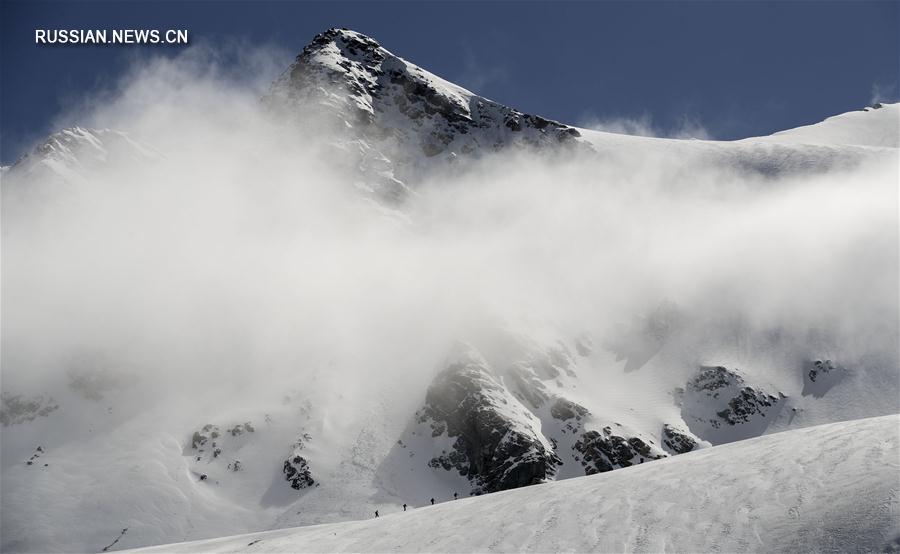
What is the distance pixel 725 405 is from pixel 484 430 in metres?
43.4

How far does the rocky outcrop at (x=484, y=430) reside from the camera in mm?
96550

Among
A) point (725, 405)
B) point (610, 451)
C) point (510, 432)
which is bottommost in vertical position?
point (610, 451)

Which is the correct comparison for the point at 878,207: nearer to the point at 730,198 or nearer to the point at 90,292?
the point at 730,198

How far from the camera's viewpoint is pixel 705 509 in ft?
77.9

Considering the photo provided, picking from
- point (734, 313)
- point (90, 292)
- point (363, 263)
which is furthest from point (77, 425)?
point (734, 313)

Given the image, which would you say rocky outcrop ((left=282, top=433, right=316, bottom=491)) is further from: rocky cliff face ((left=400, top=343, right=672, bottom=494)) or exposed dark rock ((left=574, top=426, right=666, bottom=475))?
exposed dark rock ((left=574, top=426, right=666, bottom=475))

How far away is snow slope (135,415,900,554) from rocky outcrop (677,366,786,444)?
86.7 m

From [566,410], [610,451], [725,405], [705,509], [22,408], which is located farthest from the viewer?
[725,405]

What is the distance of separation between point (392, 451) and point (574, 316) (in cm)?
6098

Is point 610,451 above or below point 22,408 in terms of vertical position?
below

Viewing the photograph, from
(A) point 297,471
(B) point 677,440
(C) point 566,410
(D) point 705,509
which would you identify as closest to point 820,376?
(B) point 677,440

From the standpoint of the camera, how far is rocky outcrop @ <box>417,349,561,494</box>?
317ft

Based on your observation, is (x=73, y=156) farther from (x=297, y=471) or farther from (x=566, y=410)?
(x=566, y=410)

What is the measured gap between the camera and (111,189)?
174m
